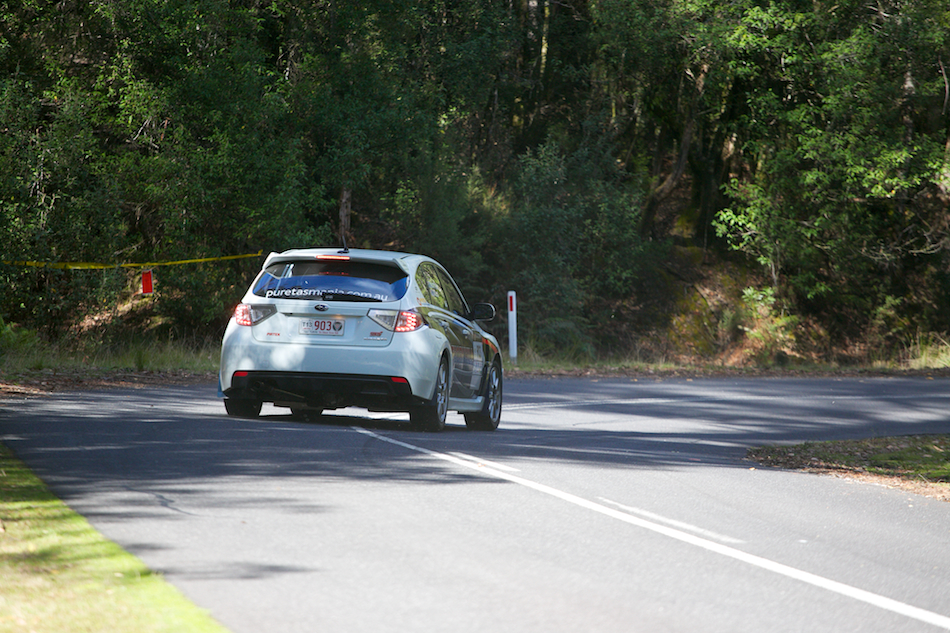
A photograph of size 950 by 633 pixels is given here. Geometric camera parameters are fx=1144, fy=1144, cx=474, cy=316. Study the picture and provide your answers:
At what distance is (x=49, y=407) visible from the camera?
1282 centimetres

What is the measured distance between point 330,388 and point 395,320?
0.93 meters

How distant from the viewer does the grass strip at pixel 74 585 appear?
4.68 metres

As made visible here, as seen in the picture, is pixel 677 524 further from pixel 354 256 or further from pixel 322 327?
pixel 354 256

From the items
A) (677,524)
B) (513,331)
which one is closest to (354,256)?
(677,524)

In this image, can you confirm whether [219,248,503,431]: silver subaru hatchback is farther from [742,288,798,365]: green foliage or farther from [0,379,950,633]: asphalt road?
[742,288,798,365]: green foliage

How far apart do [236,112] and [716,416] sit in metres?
13.0

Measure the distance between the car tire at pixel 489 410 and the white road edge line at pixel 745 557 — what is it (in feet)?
11.9

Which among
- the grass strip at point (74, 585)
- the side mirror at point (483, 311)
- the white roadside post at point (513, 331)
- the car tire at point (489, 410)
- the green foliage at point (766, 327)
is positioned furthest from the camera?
the green foliage at point (766, 327)

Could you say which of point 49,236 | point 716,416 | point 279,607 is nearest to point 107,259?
point 49,236

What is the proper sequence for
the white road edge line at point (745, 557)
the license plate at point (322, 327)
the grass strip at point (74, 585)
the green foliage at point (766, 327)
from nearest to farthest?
the grass strip at point (74, 585) < the white road edge line at point (745, 557) < the license plate at point (322, 327) < the green foliage at point (766, 327)

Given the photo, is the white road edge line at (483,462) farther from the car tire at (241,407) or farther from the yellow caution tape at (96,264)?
the yellow caution tape at (96,264)

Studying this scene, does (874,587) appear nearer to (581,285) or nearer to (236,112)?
(236,112)

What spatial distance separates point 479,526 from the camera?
23.1 feet

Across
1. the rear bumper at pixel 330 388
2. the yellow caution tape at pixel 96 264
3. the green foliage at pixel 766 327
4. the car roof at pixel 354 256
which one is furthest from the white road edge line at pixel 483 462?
the green foliage at pixel 766 327
